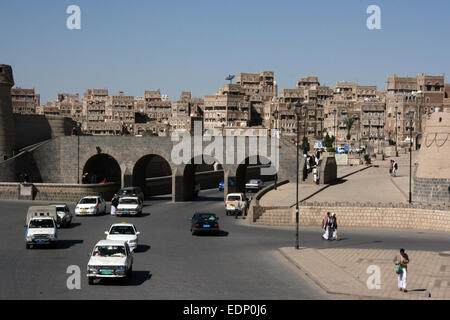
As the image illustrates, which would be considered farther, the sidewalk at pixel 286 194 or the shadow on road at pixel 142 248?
the sidewalk at pixel 286 194

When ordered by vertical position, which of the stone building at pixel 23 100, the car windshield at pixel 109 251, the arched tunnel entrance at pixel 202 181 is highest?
the stone building at pixel 23 100

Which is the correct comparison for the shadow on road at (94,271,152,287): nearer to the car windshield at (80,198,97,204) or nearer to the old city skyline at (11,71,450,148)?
the car windshield at (80,198,97,204)

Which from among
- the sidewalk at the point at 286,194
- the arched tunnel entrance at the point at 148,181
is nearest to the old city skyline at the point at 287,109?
the arched tunnel entrance at the point at 148,181

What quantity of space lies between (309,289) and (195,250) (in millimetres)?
9144

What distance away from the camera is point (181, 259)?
26.0 metres

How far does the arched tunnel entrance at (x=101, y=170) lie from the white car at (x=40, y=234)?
29.0 meters

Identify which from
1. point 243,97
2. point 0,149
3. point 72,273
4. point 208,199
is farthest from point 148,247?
point 243,97

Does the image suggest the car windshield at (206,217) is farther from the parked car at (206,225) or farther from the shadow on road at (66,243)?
the shadow on road at (66,243)

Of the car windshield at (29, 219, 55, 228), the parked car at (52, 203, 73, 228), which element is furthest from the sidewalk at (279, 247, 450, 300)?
the parked car at (52, 203, 73, 228)

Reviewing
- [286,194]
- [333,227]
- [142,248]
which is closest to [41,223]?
[142,248]

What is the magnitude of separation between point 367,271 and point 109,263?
9300mm

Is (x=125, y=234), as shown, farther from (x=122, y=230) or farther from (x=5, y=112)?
(x=5, y=112)

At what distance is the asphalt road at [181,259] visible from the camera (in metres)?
19.8

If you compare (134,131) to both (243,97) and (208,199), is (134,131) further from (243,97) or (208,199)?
(208,199)
